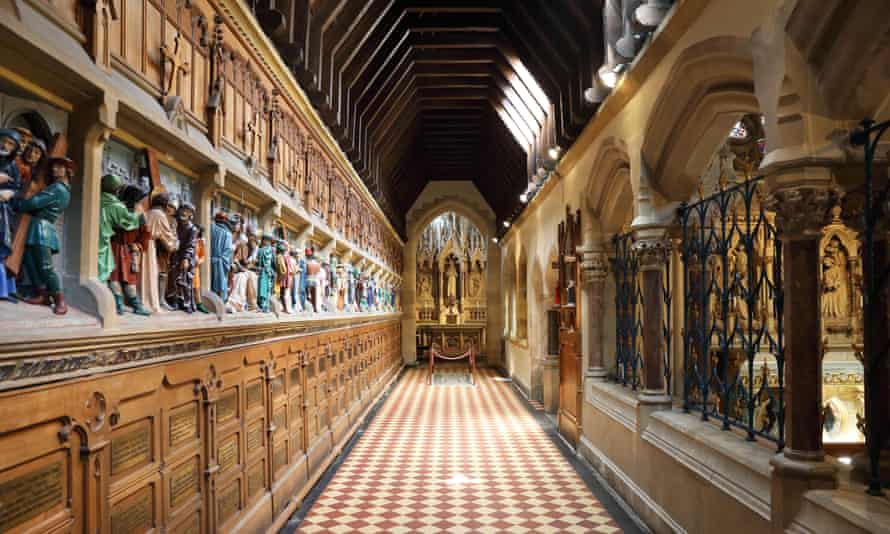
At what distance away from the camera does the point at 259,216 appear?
5539 millimetres

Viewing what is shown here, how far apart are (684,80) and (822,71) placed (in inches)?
65.2

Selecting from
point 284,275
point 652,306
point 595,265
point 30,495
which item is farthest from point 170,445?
point 595,265

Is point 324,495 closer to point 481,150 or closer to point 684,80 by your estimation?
point 684,80

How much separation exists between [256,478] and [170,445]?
1.72 m

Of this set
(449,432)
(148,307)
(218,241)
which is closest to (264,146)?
(218,241)

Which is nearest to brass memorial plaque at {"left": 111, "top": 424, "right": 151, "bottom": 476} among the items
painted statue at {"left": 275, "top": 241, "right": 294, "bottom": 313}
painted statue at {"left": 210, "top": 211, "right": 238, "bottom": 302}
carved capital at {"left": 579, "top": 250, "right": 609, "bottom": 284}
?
painted statue at {"left": 210, "top": 211, "right": 238, "bottom": 302}

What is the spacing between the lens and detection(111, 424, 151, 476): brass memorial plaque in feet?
9.49

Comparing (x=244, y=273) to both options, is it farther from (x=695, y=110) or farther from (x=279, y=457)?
(x=695, y=110)

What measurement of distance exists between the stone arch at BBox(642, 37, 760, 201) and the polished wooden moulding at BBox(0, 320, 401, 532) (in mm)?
3661

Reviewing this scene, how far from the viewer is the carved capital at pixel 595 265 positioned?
312 inches

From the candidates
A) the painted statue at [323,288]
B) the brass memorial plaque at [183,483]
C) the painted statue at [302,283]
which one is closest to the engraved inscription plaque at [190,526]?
the brass memorial plaque at [183,483]

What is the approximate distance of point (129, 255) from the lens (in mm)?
3133

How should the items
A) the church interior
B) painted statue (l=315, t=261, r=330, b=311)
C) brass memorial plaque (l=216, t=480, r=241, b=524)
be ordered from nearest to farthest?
the church interior < brass memorial plaque (l=216, t=480, r=241, b=524) < painted statue (l=315, t=261, r=330, b=311)

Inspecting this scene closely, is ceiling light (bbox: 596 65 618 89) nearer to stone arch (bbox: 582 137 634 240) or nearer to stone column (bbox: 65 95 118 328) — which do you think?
stone arch (bbox: 582 137 634 240)
